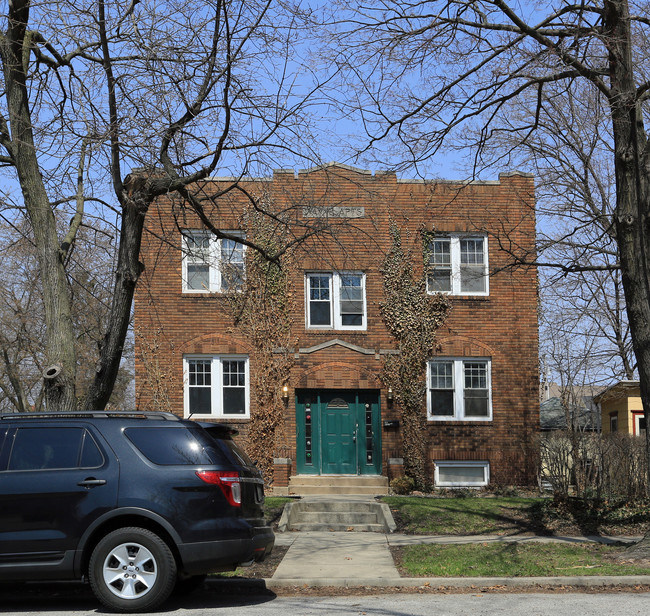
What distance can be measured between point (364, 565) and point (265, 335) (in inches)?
410

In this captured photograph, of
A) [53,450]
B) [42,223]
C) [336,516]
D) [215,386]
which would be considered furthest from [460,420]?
[53,450]

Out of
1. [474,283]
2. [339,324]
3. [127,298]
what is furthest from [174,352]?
[127,298]

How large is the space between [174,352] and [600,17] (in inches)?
499

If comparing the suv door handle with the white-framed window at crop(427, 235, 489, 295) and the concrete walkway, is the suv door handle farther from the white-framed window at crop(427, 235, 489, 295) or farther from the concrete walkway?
the white-framed window at crop(427, 235, 489, 295)

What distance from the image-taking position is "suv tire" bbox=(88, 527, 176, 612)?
7879 mm

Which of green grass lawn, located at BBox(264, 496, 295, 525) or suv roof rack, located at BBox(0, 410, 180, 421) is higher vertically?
suv roof rack, located at BBox(0, 410, 180, 421)

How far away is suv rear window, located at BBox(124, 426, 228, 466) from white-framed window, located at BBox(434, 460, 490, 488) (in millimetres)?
13426

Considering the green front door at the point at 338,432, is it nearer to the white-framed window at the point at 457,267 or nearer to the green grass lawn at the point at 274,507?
the green grass lawn at the point at 274,507

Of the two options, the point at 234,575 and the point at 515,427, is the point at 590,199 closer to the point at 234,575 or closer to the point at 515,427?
the point at 515,427

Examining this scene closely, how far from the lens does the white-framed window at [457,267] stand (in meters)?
21.5

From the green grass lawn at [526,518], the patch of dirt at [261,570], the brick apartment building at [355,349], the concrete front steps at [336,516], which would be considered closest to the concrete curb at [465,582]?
the patch of dirt at [261,570]

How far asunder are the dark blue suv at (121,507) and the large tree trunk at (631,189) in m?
6.62

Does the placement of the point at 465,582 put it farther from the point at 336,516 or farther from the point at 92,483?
the point at 336,516

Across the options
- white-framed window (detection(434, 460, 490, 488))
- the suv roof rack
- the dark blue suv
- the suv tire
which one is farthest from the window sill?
the suv tire
